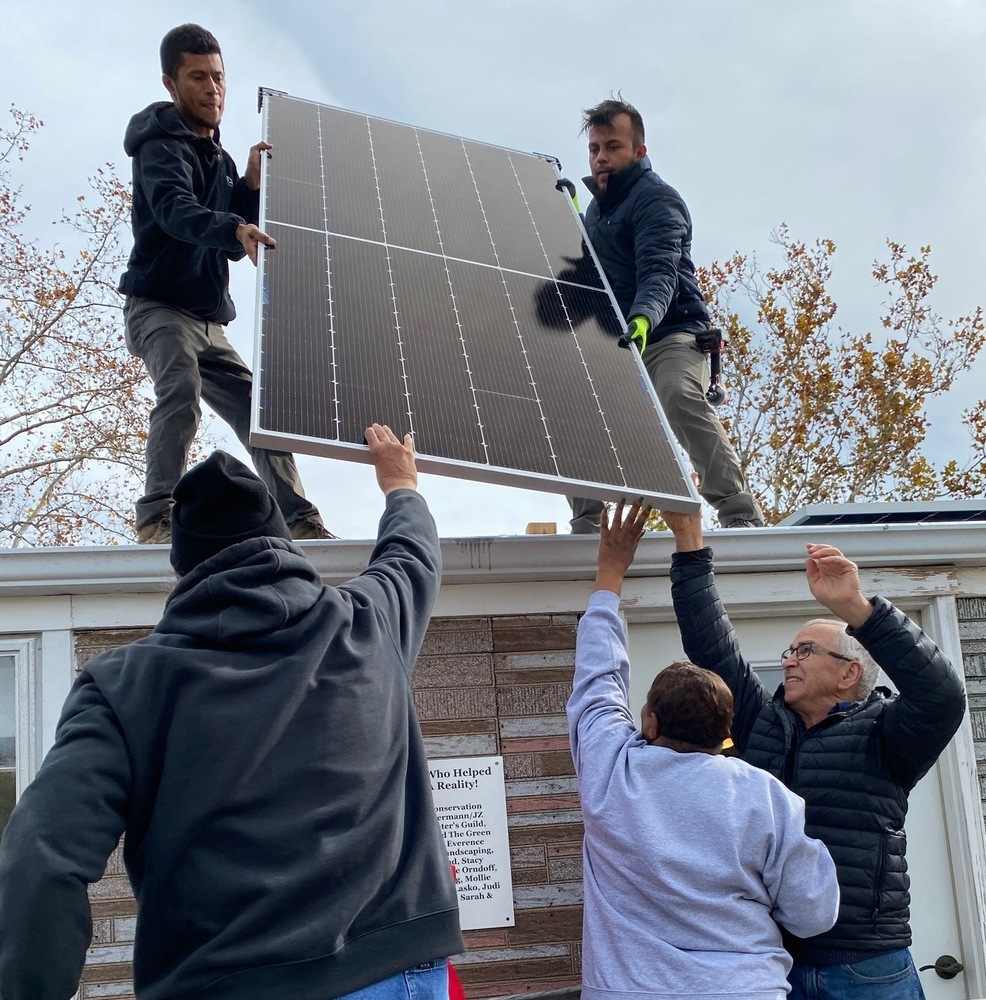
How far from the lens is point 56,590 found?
4953mm

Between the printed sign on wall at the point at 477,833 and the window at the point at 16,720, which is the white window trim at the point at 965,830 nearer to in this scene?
the printed sign on wall at the point at 477,833

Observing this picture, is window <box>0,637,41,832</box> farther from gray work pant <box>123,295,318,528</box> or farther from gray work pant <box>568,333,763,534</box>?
gray work pant <box>568,333,763,534</box>

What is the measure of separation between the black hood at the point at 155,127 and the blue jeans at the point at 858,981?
14.6ft

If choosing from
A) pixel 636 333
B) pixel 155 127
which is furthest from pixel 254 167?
pixel 636 333

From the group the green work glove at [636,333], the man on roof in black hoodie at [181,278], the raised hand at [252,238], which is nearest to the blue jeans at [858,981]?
the green work glove at [636,333]

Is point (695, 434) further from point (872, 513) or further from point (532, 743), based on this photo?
point (532, 743)

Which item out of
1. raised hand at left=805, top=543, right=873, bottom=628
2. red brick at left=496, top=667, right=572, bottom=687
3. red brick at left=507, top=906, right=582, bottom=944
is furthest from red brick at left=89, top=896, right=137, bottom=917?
raised hand at left=805, top=543, right=873, bottom=628

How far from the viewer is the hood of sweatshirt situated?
8.82ft

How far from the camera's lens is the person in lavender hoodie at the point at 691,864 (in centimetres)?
348

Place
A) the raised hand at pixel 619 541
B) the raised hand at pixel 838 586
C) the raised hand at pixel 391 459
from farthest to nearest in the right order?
the raised hand at pixel 619 541 < the raised hand at pixel 838 586 < the raised hand at pixel 391 459

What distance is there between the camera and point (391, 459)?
401 cm

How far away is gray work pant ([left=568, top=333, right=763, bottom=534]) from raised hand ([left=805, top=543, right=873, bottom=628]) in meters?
1.64

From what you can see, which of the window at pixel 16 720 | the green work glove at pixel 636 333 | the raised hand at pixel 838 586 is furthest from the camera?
the green work glove at pixel 636 333

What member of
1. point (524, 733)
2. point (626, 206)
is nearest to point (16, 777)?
point (524, 733)
